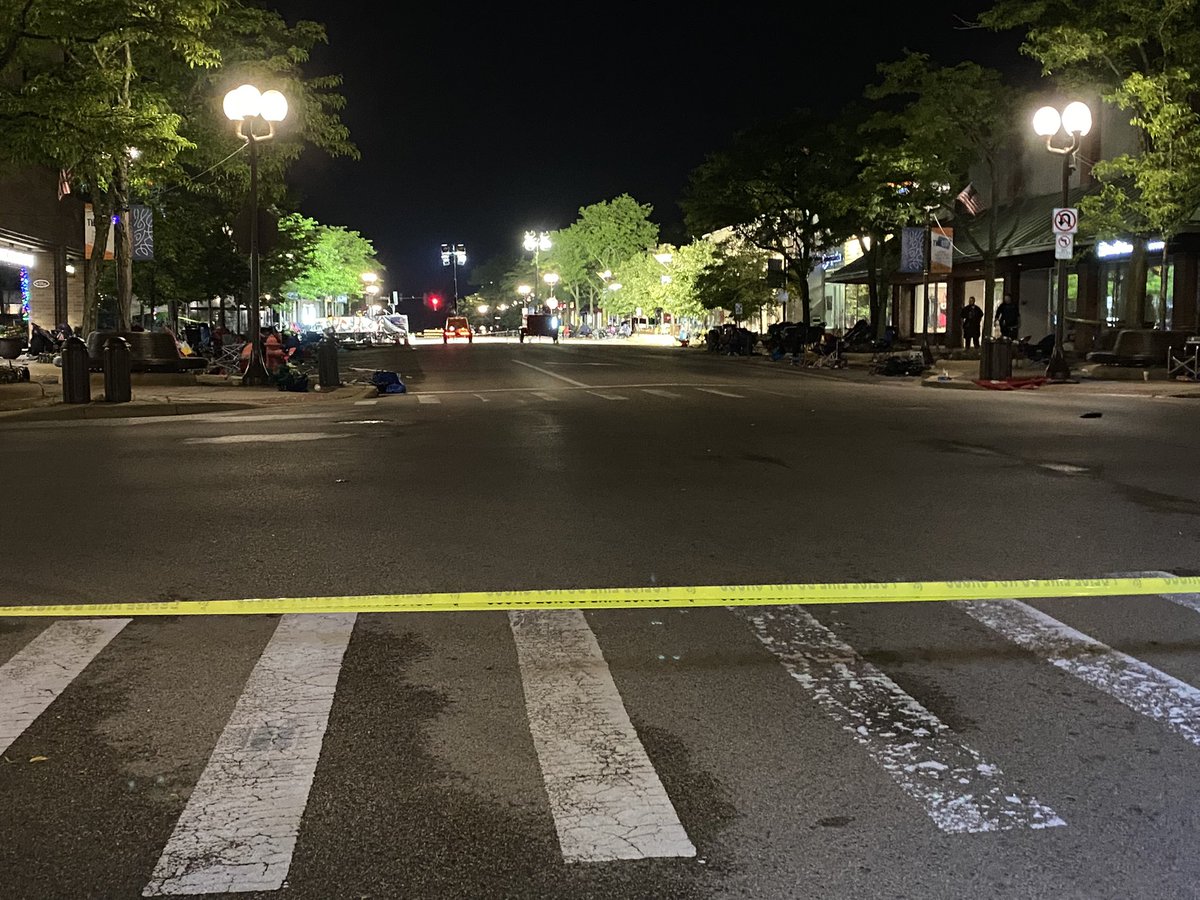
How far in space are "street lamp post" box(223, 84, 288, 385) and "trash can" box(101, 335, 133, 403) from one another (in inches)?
173

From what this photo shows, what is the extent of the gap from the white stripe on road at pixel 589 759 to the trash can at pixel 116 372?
1641cm

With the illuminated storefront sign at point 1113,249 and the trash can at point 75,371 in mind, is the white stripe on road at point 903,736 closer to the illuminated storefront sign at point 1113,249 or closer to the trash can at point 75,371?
the trash can at point 75,371

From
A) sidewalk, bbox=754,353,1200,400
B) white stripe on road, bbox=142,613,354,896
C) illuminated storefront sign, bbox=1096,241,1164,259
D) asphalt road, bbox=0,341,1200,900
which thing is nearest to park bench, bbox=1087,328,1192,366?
sidewalk, bbox=754,353,1200,400

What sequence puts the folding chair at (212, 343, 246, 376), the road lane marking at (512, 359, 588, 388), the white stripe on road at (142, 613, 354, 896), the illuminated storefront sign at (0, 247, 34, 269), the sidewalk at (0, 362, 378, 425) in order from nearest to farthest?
the white stripe on road at (142, 613, 354, 896) → the sidewalk at (0, 362, 378, 425) → the road lane marking at (512, 359, 588, 388) → the folding chair at (212, 343, 246, 376) → the illuminated storefront sign at (0, 247, 34, 269)

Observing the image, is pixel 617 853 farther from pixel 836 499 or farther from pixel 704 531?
pixel 836 499

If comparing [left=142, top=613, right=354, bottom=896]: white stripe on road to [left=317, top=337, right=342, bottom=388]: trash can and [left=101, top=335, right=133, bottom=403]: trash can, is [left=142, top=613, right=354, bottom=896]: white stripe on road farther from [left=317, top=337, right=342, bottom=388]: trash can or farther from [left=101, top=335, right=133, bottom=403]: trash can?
[left=317, top=337, right=342, bottom=388]: trash can

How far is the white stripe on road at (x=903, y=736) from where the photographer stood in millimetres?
3873

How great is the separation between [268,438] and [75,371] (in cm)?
643

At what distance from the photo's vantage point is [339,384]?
83.4 feet

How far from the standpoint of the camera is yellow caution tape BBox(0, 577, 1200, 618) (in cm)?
653

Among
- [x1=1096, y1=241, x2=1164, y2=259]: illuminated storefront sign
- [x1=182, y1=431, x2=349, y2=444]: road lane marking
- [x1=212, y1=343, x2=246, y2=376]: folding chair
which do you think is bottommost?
[x1=182, y1=431, x2=349, y2=444]: road lane marking

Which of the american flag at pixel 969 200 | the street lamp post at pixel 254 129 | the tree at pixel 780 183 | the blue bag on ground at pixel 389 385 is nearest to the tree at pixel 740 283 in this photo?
the tree at pixel 780 183

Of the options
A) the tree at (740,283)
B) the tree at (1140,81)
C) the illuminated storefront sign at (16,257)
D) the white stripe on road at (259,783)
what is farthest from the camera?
the tree at (740,283)

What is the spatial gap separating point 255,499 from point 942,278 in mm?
40935
